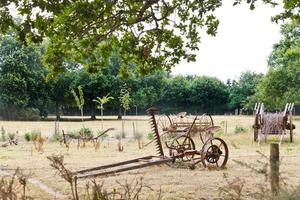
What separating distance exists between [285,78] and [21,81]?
29.4m

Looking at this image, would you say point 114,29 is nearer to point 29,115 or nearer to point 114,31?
point 114,31

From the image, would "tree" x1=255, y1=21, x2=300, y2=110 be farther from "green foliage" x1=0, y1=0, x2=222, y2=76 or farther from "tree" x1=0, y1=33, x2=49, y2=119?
"green foliage" x1=0, y1=0, x2=222, y2=76

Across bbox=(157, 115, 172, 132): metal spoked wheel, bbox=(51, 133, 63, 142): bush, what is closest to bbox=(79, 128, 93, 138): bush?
bbox=(51, 133, 63, 142): bush

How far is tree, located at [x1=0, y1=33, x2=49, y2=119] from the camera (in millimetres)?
58906

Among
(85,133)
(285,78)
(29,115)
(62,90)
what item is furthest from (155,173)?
(62,90)

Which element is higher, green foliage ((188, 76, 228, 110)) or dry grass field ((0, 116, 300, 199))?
green foliage ((188, 76, 228, 110))

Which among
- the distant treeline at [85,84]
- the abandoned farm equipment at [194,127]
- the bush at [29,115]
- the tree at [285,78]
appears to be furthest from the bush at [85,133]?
the bush at [29,115]

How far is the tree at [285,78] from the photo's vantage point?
5303cm

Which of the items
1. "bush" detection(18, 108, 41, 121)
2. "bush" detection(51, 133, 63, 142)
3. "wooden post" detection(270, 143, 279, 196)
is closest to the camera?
"wooden post" detection(270, 143, 279, 196)

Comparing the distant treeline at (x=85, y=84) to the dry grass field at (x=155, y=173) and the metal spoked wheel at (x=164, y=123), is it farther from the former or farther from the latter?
the dry grass field at (x=155, y=173)

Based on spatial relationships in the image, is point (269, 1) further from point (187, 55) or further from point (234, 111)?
point (234, 111)

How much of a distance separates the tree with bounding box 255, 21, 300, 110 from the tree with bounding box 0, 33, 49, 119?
995 inches

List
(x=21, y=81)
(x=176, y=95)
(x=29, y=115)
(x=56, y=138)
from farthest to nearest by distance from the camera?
(x=176, y=95)
(x=29, y=115)
(x=21, y=81)
(x=56, y=138)

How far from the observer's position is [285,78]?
179 ft
